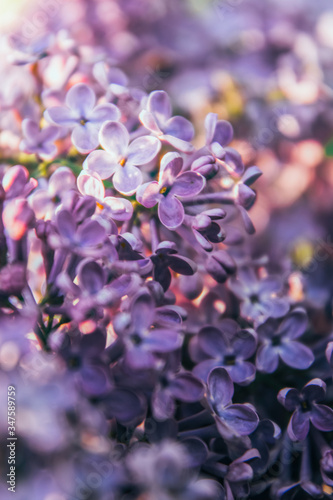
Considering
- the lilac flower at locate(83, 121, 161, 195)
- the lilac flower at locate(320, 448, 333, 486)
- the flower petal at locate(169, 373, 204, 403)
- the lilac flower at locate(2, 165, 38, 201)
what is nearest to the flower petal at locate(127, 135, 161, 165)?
the lilac flower at locate(83, 121, 161, 195)

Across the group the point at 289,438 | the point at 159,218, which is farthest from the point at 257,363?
the point at 159,218

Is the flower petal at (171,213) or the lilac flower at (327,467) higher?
the flower petal at (171,213)

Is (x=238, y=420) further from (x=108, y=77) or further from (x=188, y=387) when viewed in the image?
(x=108, y=77)

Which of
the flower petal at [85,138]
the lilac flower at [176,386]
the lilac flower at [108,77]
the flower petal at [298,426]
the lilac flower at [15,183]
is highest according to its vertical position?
the lilac flower at [108,77]

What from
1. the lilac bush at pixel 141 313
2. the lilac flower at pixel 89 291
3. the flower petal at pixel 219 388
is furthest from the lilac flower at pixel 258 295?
the lilac flower at pixel 89 291

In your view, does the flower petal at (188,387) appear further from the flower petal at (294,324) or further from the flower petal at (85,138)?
the flower petal at (85,138)

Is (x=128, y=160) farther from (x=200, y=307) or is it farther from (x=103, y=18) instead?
(x=103, y=18)
